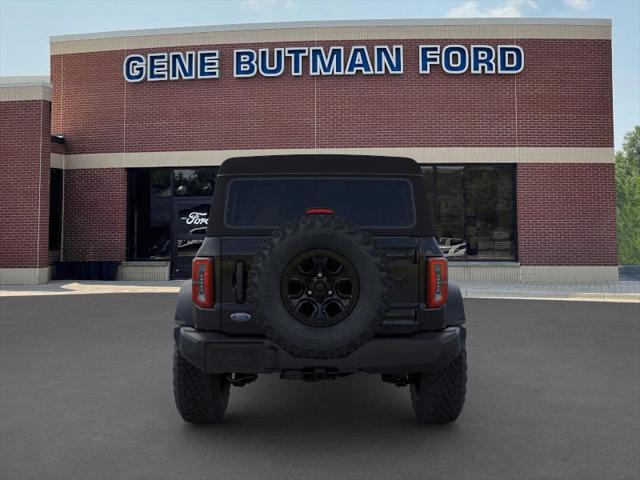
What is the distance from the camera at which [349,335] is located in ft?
12.7

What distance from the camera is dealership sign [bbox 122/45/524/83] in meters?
19.5

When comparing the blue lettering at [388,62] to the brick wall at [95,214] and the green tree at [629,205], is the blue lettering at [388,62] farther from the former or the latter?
the green tree at [629,205]

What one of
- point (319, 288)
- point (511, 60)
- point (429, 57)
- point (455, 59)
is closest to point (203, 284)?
point (319, 288)

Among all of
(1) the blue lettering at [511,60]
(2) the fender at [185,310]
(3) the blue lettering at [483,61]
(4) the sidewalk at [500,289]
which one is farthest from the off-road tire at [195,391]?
(1) the blue lettering at [511,60]

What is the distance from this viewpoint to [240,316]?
4.20 meters

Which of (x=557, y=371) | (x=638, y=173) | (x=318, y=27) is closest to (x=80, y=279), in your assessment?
(x=318, y=27)

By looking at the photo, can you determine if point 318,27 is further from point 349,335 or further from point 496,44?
point 349,335

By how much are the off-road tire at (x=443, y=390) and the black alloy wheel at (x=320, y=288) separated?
3.65ft

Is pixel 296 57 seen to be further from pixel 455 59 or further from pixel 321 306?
pixel 321 306

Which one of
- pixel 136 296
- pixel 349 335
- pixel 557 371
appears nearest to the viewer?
pixel 349 335

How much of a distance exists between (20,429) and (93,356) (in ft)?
9.80

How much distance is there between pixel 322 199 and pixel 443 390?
5.61ft

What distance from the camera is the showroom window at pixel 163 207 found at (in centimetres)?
2053

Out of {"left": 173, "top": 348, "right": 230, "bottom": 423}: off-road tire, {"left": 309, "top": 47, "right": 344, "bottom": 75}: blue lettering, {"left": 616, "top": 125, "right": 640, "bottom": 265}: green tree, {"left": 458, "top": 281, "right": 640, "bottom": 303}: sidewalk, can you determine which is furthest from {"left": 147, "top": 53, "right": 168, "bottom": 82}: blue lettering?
{"left": 616, "top": 125, "right": 640, "bottom": 265}: green tree
